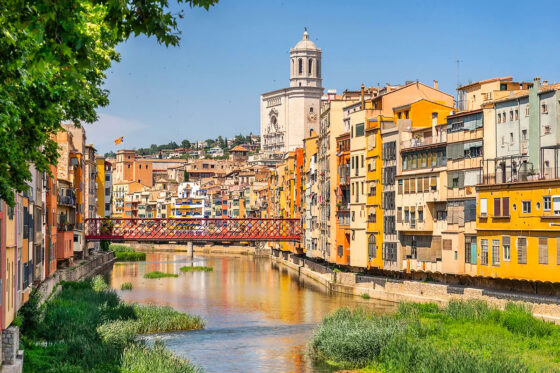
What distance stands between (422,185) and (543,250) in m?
12.8

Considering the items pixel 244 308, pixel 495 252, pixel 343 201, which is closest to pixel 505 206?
pixel 495 252

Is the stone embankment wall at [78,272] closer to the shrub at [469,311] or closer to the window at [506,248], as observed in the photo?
the shrub at [469,311]

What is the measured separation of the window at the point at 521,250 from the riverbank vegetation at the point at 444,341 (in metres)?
3.99

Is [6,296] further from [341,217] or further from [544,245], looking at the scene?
[341,217]

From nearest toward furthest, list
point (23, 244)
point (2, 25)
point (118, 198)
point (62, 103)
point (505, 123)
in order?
point (2, 25) → point (62, 103) → point (23, 244) → point (505, 123) → point (118, 198)

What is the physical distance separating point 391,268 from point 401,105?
35.4ft

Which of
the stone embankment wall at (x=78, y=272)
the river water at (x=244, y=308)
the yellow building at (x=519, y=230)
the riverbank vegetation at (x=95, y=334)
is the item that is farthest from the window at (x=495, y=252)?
the stone embankment wall at (x=78, y=272)

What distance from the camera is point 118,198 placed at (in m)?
190

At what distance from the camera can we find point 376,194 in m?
57.5

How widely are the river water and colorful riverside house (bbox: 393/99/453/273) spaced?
4303 mm

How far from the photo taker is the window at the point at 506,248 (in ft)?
137

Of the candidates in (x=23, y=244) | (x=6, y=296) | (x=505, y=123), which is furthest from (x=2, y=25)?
(x=505, y=123)

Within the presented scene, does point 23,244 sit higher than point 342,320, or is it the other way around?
point 23,244

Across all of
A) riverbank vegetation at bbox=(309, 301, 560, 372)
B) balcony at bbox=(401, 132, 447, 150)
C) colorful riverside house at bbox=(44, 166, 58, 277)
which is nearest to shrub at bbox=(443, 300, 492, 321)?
riverbank vegetation at bbox=(309, 301, 560, 372)
